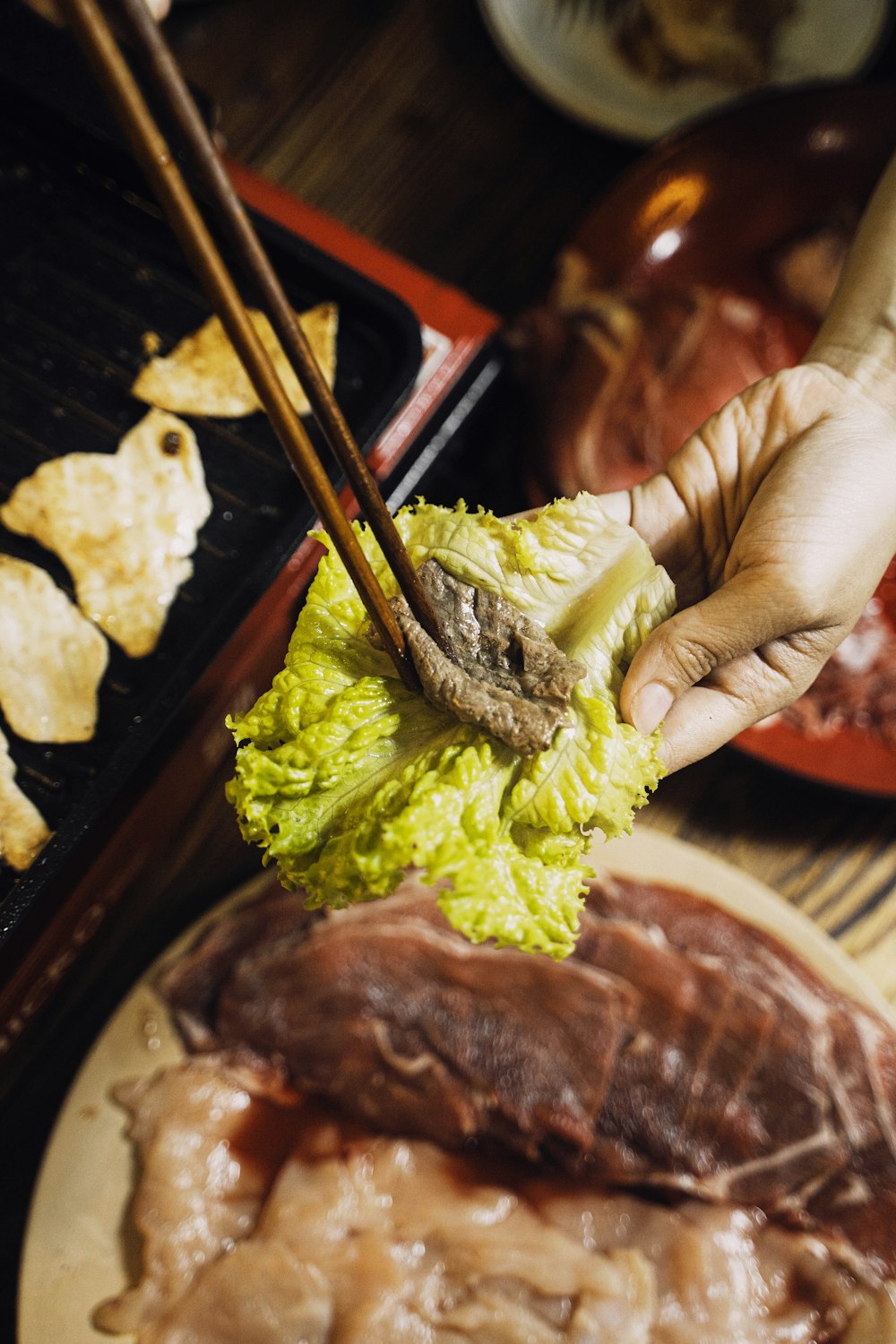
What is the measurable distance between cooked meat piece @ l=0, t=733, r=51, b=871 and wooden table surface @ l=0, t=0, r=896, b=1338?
2.27 meters

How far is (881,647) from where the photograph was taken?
296 centimetres

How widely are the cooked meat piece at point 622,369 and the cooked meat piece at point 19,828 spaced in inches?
65.6

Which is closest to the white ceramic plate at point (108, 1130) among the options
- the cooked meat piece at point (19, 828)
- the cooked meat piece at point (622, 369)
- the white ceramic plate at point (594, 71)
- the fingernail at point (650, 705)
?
the cooked meat piece at point (19, 828)

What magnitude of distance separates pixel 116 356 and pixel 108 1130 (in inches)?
86.7

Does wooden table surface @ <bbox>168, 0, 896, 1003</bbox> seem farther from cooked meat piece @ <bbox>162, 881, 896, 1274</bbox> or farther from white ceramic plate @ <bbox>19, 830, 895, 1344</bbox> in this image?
cooked meat piece @ <bbox>162, 881, 896, 1274</bbox>

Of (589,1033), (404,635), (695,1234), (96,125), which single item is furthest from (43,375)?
(695,1234)

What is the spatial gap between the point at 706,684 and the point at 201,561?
148cm

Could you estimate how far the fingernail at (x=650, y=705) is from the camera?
177 cm

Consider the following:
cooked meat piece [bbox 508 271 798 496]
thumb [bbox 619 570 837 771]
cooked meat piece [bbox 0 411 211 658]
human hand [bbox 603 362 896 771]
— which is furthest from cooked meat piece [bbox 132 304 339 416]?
thumb [bbox 619 570 837 771]

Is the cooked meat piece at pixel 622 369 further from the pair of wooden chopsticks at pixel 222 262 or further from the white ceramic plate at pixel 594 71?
the pair of wooden chopsticks at pixel 222 262

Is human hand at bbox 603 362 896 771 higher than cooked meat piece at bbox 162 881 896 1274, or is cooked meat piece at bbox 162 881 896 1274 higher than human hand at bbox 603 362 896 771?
human hand at bbox 603 362 896 771

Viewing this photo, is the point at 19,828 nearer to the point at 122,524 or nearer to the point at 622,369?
the point at 122,524

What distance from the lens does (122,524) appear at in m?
2.79

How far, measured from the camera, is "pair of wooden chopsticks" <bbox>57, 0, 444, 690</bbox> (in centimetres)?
108
